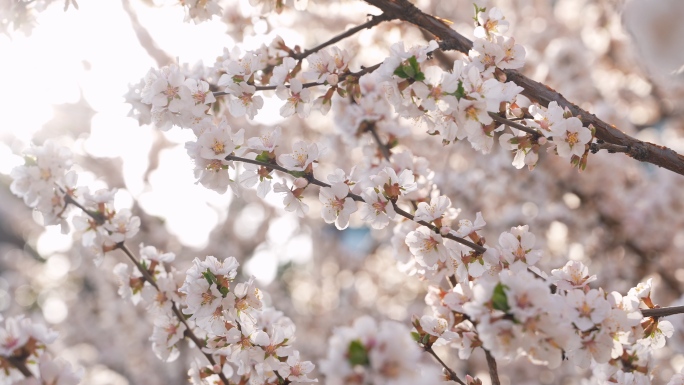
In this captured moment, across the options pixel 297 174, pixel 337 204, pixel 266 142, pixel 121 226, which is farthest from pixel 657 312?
pixel 121 226

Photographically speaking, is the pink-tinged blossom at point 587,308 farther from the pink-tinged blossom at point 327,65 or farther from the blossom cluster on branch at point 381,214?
the pink-tinged blossom at point 327,65

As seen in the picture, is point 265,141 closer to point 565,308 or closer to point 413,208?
point 413,208

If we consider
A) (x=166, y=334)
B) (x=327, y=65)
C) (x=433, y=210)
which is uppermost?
(x=327, y=65)

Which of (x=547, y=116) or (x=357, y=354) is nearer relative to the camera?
(x=357, y=354)

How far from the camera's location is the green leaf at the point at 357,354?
78 cm

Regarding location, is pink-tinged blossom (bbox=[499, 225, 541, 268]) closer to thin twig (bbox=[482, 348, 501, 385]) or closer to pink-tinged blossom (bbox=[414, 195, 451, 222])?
pink-tinged blossom (bbox=[414, 195, 451, 222])

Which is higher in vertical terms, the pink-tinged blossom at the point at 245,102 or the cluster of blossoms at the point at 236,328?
the pink-tinged blossom at the point at 245,102

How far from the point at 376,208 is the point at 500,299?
0.53 metres

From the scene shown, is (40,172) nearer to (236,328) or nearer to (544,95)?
(236,328)

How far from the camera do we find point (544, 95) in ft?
4.50

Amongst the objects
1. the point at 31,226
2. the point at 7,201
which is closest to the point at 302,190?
the point at 31,226

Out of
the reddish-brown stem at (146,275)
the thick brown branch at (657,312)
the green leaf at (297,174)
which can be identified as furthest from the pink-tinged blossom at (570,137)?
the reddish-brown stem at (146,275)

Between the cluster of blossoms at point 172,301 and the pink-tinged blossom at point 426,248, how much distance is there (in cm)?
43

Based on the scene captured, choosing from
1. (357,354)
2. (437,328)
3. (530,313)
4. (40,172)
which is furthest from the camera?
(40,172)
